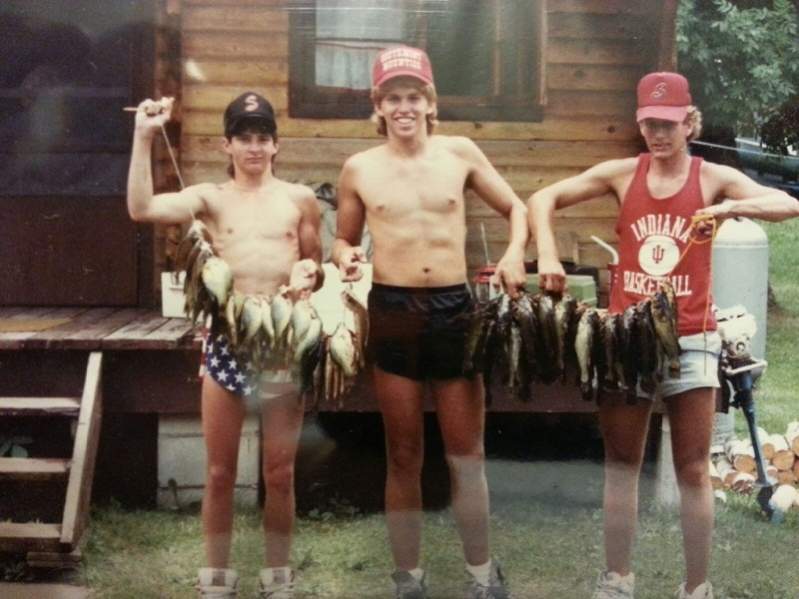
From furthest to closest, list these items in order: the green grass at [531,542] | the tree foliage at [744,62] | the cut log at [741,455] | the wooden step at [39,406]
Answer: the cut log at [741,455] < the wooden step at [39,406] < the green grass at [531,542] < the tree foliage at [744,62]

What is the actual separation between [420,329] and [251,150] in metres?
0.59

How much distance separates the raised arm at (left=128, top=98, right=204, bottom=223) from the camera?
295 cm

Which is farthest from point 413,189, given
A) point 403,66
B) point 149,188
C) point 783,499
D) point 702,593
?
point 783,499

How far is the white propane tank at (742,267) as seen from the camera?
326 cm

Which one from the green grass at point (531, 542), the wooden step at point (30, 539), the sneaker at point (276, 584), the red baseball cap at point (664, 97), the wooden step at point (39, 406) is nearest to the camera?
the red baseball cap at point (664, 97)

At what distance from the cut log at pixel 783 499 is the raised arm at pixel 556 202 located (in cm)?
135

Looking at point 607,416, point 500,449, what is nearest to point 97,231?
point 500,449

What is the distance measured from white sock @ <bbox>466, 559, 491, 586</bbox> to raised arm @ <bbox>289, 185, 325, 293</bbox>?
868 mm

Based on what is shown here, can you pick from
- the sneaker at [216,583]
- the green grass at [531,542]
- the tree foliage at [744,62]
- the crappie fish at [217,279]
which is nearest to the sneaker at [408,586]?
the green grass at [531,542]

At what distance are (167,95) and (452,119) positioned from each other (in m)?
0.78

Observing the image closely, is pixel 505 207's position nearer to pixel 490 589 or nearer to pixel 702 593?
pixel 490 589

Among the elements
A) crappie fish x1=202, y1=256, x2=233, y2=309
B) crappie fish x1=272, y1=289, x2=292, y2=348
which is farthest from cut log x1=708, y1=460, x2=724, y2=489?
crappie fish x1=202, y1=256, x2=233, y2=309

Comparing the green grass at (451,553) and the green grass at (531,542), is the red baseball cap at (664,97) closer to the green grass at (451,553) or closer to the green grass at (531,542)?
the green grass at (531,542)

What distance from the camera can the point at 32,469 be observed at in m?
3.73
